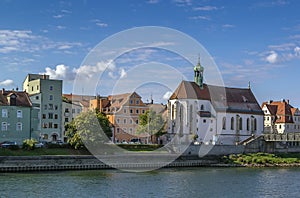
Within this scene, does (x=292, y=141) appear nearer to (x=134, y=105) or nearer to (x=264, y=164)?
(x=264, y=164)

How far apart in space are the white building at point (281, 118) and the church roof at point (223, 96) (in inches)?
539

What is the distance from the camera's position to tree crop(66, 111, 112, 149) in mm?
66938

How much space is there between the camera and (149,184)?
47.3 m

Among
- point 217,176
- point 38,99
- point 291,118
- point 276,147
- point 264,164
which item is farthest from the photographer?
point 291,118

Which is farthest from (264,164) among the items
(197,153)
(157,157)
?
(157,157)

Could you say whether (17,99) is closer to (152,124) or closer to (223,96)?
(152,124)

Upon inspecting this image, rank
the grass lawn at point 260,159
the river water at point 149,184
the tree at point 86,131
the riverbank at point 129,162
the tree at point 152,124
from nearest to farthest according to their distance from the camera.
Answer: the river water at point 149,184, the riverbank at point 129,162, the tree at point 86,131, the grass lawn at point 260,159, the tree at point 152,124

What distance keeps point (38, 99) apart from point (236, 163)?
106ft

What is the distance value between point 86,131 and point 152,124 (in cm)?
1964

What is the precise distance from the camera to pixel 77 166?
61031mm

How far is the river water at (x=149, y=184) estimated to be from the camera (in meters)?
41.8

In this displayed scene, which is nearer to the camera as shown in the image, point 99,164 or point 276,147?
point 99,164

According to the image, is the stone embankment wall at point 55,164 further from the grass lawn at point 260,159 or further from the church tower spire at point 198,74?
the church tower spire at point 198,74

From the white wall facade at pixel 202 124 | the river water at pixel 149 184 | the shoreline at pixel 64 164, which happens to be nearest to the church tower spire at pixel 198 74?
the white wall facade at pixel 202 124
